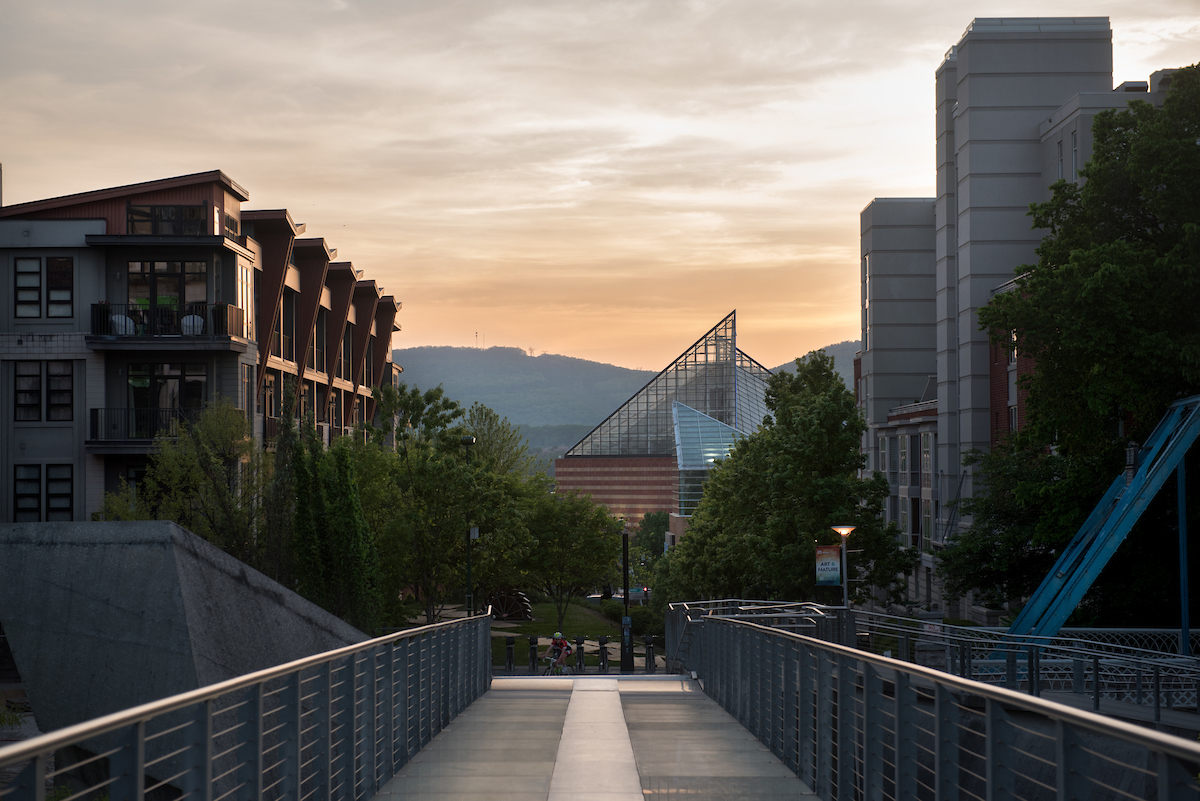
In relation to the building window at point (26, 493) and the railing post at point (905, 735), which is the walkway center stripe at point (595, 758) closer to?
the railing post at point (905, 735)

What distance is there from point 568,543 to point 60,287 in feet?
97.9

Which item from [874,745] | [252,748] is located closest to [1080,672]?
[874,745]

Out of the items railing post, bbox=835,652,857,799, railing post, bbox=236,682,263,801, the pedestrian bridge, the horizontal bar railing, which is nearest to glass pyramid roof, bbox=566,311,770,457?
the horizontal bar railing

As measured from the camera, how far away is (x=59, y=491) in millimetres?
36781

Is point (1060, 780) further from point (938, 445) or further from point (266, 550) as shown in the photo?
point (938, 445)

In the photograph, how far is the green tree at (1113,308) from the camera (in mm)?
23812

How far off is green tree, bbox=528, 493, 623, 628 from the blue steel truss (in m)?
35.0

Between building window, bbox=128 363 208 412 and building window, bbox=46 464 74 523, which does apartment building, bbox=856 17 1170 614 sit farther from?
building window, bbox=46 464 74 523

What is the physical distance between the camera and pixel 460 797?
313 inches

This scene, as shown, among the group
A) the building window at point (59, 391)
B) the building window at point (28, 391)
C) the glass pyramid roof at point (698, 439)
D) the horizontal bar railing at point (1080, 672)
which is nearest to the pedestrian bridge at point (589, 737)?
the horizontal bar railing at point (1080, 672)

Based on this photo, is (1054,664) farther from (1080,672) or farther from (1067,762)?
(1067,762)

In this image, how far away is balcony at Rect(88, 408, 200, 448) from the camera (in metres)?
36.8

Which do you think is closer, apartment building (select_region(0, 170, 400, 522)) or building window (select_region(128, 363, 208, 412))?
apartment building (select_region(0, 170, 400, 522))

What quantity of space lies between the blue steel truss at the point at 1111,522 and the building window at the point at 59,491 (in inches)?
1171
